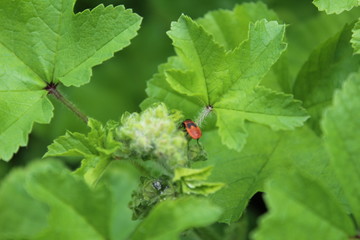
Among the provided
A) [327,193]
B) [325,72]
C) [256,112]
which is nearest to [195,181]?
[256,112]

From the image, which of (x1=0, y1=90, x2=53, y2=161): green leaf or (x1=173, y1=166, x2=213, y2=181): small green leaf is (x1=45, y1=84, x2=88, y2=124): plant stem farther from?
(x1=173, y1=166, x2=213, y2=181): small green leaf

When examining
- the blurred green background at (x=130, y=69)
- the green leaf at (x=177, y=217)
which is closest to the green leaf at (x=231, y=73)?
the green leaf at (x=177, y=217)

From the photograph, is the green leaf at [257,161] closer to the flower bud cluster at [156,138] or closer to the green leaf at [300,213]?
the flower bud cluster at [156,138]

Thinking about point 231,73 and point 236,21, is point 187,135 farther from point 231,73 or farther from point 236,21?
point 236,21

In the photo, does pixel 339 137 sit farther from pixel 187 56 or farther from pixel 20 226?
pixel 20 226

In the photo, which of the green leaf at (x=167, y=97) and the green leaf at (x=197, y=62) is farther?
the green leaf at (x=167, y=97)
